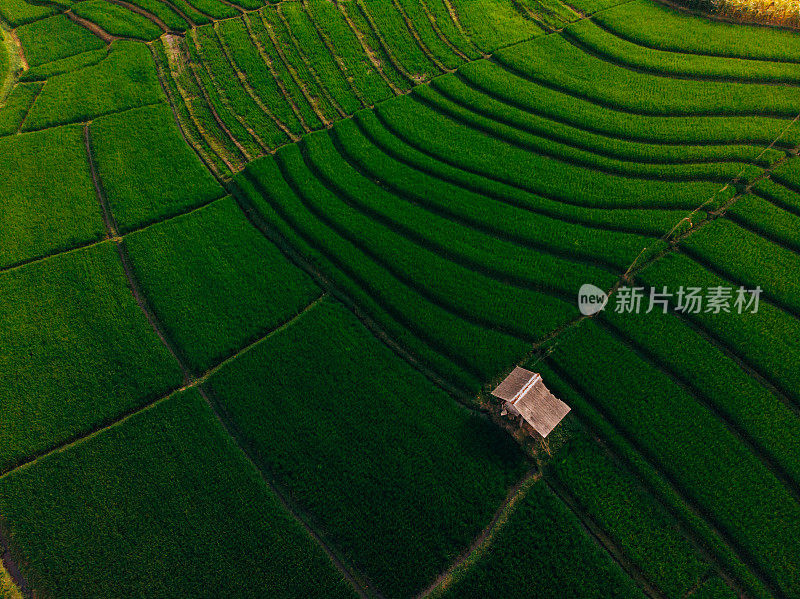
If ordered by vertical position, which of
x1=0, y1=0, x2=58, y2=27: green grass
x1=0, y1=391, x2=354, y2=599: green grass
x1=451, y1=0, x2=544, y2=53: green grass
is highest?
x1=0, y1=0, x2=58, y2=27: green grass

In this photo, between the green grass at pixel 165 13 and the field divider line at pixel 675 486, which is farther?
the green grass at pixel 165 13

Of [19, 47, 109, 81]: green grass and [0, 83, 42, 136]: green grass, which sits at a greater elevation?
[19, 47, 109, 81]: green grass

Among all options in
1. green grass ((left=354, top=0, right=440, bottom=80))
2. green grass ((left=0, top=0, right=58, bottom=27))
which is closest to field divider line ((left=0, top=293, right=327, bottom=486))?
green grass ((left=354, top=0, right=440, bottom=80))

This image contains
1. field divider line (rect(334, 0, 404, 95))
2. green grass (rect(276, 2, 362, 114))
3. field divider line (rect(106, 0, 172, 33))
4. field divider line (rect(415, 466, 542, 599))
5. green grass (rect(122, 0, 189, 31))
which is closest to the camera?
field divider line (rect(415, 466, 542, 599))

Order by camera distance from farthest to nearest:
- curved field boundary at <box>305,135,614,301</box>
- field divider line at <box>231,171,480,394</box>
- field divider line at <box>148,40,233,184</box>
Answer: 1. field divider line at <box>148,40,233,184</box>
2. curved field boundary at <box>305,135,614,301</box>
3. field divider line at <box>231,171,480,394</box>

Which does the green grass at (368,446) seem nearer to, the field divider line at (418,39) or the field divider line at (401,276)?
the field divider line at (401,276)

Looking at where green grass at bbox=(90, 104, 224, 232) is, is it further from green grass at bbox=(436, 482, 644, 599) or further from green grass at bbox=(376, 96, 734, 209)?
green grass at bbox=(436, 482, 644, 599)

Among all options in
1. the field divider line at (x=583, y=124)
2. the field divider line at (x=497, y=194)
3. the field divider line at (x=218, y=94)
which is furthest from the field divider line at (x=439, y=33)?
the field divider line at (x=218, y=94)
